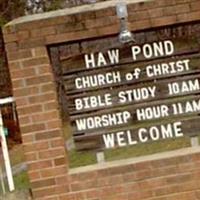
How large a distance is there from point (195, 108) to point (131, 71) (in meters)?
0.65

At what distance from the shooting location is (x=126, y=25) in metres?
6.05

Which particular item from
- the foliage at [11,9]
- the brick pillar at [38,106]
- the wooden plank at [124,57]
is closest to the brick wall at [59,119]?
the brick pillar at [38,106]

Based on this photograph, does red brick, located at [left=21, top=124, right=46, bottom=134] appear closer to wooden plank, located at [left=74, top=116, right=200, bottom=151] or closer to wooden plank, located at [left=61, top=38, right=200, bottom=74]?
wooden plank, located at [left=74, top=116, right=200, bottom=151]

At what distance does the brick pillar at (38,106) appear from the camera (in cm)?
614

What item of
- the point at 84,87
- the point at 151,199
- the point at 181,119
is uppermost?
the point at 84,87

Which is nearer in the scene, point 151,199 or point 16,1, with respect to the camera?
point 151,199

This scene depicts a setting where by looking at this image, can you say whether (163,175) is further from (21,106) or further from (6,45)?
(6,45)

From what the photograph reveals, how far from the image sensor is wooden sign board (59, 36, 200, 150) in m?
6.16

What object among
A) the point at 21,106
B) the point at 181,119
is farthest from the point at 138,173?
the point at 21,106

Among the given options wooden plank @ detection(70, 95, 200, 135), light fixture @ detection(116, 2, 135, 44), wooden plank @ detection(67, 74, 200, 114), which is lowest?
wooden plank @ detection(70, 95, 200, 135)

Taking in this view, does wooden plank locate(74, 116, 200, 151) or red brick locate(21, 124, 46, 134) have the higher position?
red brick locate(21, 124, 46, 134)

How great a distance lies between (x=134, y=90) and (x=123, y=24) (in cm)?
59

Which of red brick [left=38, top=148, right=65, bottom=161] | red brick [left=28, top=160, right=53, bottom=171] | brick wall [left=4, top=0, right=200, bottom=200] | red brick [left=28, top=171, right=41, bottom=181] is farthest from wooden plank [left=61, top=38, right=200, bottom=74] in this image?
red brick [left=28, top=171, right=41, bottom=181]

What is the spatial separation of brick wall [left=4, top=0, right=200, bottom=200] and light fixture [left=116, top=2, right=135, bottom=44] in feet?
0.24
